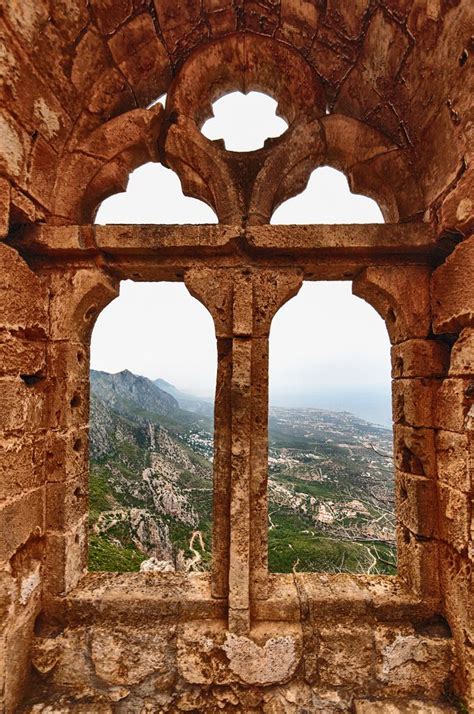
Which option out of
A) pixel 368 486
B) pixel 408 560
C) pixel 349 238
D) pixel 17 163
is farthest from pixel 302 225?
pixel 368 486

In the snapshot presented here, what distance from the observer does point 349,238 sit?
7.75 ft

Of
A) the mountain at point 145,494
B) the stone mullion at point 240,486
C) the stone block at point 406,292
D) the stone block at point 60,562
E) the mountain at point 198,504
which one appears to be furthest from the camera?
the mountain at point 198,504

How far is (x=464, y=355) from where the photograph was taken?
6.61ft

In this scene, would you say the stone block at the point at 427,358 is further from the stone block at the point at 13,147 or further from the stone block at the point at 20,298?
the stone block at the point at 13,147

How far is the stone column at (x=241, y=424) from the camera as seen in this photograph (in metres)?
2.21

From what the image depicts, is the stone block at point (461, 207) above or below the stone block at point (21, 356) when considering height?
above

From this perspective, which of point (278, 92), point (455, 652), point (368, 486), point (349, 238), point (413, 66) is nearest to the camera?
point (455, 652)

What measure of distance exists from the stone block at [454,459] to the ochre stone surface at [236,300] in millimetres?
14

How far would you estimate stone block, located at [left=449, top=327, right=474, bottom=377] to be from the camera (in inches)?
77.7

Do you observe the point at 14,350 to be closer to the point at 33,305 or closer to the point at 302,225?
the point at 33,305

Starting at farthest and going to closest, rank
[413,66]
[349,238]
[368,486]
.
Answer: [368,486] < [349,238] < [413,66]

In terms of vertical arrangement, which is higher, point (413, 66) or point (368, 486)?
point (413, 66)

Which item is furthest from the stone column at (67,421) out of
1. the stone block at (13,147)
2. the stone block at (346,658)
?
the stone block at (346,658)

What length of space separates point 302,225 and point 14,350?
2.08 metres
